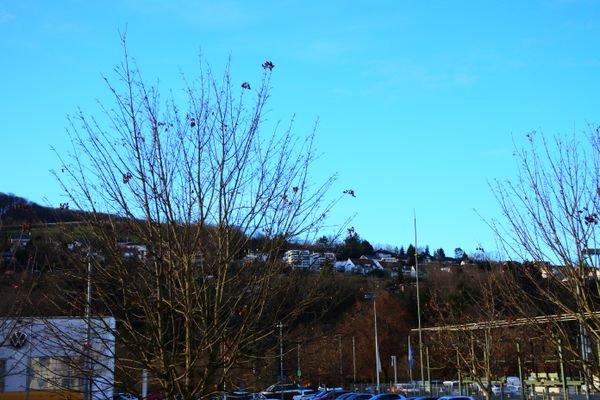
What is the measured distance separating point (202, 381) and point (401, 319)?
251 ft

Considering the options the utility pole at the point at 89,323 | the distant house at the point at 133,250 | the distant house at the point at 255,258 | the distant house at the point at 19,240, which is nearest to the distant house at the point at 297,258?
the distant house at the point at 255,258

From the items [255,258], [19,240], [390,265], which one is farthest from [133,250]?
[390,265]

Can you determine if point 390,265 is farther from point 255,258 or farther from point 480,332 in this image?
point 255,258

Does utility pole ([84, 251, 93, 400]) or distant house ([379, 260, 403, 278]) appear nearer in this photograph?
utility pole ([84, 251, 93, 400])

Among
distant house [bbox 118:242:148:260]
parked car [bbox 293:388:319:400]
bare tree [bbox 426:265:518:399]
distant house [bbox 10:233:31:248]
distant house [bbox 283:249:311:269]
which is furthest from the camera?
parked car [bbox 293:388:319:400]

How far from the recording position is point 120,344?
909cm

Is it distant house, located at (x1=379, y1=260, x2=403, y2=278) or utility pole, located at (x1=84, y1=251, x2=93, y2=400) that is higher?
distant house, located at (x1=379, y1=260, x2=403, y2=278)

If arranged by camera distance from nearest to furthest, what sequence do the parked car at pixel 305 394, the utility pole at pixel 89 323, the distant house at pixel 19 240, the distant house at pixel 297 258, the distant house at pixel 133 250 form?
the utility pole at pixel 89 323 < the distant house at pixel 133 250 < the distant house at pixel 297 258 < the distant house at pixel 19 240 < the parked car at pixel 305 394

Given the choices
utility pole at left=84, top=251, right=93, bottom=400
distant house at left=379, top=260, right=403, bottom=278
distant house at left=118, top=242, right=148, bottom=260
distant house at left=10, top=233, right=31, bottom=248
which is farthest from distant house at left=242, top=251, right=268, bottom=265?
distant house at left=379, top=260, right=403, bottom=278

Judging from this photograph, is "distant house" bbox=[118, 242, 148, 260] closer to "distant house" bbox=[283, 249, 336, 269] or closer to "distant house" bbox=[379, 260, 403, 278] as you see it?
"distant house" bbox=[283, 249, 336, 269]

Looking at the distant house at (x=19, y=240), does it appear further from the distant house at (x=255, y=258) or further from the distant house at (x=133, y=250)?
the distant house at (x=255, y=258)

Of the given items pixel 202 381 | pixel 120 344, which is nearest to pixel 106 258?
pixel 120 344

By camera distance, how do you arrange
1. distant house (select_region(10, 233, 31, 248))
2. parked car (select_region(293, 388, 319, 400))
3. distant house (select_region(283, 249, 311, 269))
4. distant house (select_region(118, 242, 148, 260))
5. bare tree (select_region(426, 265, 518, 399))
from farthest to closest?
parked car (select_region(293, 388, 319, 400))
bare tree (select_region(426, 265, 518, 399))
distant house (select_region(10, 233, 31, 248))
distant house (select_region(283, 249, 311, 269))
distant house (select_region(118, 242, 148, 260))

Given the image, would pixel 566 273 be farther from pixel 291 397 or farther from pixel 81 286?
pixel 291 397
